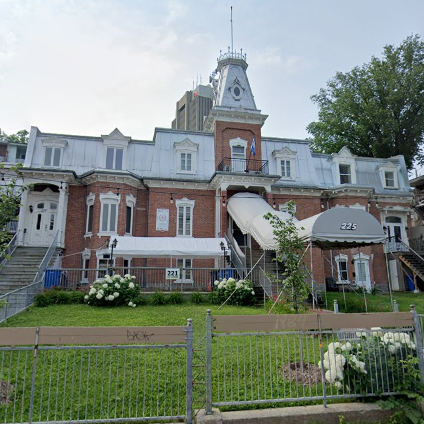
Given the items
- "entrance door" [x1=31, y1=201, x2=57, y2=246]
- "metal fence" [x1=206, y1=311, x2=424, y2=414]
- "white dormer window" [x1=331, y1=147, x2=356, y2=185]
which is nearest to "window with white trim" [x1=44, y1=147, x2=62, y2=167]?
"entrance door" [x1=31, y1=201, x2=57, y2=246]

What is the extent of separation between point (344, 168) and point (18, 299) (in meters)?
23.5

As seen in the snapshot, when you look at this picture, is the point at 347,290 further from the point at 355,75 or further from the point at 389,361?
the point at 355,75

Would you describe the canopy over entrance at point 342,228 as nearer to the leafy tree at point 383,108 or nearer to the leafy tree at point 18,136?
the leafy tree at point 383,108

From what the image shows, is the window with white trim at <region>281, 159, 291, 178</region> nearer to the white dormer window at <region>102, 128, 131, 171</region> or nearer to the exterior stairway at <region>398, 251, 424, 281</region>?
the exterior stairway at <region>398, 251, 424, 281</region>

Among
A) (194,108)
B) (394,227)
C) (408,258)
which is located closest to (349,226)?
(408,258)


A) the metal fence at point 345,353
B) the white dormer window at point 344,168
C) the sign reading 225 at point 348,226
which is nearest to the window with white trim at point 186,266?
the sign reading 225 at point 348,226

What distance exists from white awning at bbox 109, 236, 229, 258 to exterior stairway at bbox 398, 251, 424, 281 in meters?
13.4

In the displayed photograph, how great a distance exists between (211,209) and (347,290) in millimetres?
10388

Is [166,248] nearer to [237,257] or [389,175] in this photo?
[237,257]

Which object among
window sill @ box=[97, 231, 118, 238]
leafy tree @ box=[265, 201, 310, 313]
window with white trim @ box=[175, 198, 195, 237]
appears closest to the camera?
leafy tree @ box=[265, 201, 310, 313]

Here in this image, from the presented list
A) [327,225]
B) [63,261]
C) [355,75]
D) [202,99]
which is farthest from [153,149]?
[202,99]

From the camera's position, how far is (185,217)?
22.5 meters

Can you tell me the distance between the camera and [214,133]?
79.5ft

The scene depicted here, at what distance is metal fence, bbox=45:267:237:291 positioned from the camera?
53.5 feet
